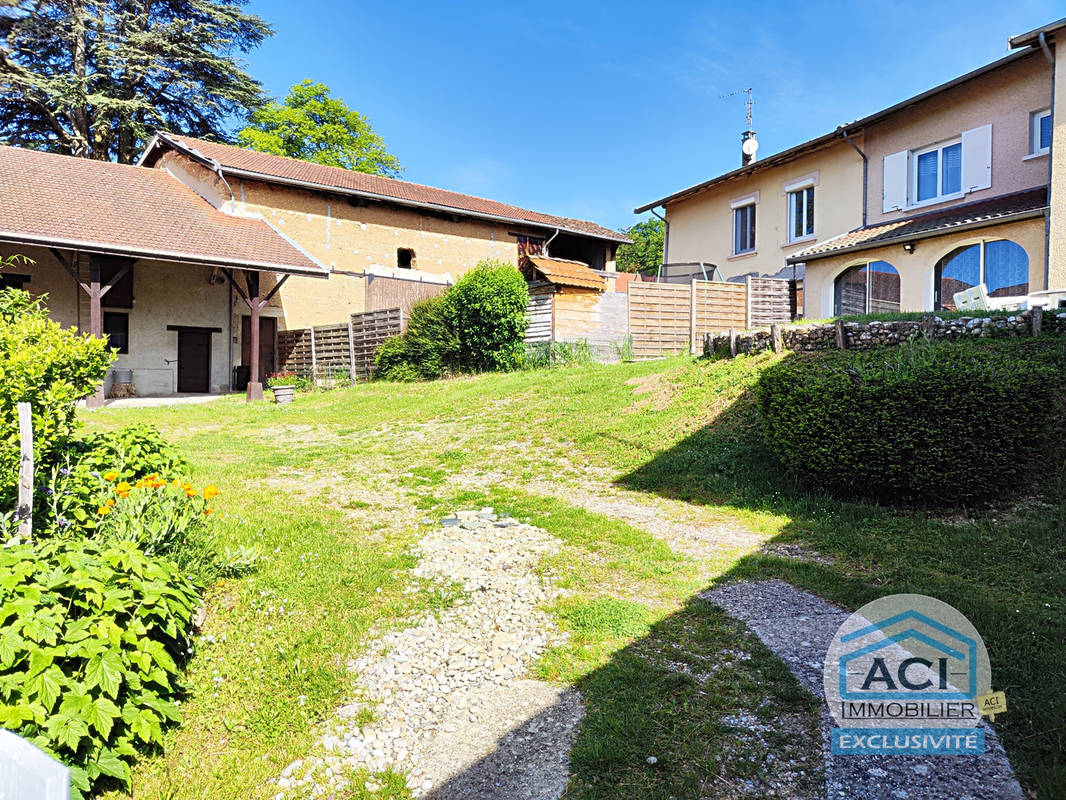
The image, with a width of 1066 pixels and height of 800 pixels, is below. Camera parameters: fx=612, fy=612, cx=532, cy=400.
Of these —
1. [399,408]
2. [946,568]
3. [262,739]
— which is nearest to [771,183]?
[399,408]

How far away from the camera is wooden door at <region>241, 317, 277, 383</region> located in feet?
63.8

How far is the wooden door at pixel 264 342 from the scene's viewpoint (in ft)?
63.8

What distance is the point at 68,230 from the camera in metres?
13.6

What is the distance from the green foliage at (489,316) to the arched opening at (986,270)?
921cm

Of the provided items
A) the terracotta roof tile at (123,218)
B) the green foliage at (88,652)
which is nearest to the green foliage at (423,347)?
the terracotta roof tile at (123,218)

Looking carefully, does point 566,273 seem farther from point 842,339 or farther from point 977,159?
point 842,339

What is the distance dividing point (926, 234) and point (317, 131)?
29653 millimetres

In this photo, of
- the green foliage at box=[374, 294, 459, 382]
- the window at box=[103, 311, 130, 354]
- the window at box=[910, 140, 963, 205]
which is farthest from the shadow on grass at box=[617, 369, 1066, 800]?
the window at box=[103, 311, 130, 354]

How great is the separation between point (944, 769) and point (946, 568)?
2.23 meters

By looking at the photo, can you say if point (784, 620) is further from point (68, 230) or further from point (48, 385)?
point (68, 230)

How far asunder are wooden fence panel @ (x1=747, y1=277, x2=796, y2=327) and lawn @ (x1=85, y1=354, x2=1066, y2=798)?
7.71 metres

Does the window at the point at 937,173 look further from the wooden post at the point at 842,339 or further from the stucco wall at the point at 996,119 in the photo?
the wooden post at the point at 842,339

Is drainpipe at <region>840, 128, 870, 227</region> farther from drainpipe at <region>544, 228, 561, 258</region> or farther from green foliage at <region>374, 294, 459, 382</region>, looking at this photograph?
drainpipe at <region>544, 228, 561, 258</region>

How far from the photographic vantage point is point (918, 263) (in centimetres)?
1315
